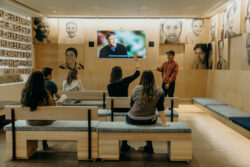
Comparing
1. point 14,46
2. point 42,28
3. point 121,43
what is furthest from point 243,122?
point 42,28

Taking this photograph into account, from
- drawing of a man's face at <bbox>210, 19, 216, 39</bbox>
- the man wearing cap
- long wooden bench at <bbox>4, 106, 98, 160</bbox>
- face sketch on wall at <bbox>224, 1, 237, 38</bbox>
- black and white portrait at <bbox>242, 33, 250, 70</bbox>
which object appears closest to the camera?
long wooden bench at <bbox>4, 106, 98, 160</bbox>

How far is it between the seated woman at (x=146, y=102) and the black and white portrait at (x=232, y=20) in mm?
4154

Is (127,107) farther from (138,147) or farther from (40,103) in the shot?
(40,103)

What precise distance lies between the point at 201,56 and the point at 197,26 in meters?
1.15

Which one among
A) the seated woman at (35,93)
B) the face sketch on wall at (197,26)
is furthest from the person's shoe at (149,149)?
the face sketch on wall at (197,26)

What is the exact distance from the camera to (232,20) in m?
7.12

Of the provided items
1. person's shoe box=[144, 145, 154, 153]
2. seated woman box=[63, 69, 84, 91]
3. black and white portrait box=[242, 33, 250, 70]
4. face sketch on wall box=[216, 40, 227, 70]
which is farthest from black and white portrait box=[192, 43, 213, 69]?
person's shoe box=[144, 145, 154, 153]

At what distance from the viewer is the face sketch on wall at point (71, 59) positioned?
9.85m

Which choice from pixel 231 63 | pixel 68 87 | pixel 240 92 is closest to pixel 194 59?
pixel 231 63

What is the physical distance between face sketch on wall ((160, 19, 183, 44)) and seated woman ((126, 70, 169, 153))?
20.6 feet

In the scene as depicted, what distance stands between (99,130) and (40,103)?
0.98m

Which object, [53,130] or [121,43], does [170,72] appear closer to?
[121,43]

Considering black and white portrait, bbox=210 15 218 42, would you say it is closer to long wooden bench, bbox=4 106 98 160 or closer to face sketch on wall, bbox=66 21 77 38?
face sketch on wall, bbox=66 21 77 38

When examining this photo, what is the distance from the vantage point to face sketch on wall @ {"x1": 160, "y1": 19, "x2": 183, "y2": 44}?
9625 mm
